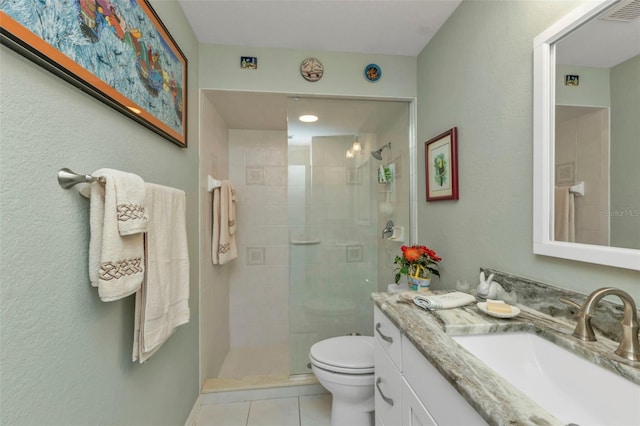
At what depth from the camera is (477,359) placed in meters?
0.68

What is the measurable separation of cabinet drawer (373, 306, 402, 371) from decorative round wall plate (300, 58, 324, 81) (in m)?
1.57

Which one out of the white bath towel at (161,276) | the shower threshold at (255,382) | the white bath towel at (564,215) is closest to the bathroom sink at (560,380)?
the white bath towel at (564,215)

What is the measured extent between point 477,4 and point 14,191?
1.89 metres

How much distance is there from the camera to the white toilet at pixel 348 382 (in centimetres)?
137

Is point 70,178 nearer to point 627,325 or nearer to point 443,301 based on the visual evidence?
point 443,301

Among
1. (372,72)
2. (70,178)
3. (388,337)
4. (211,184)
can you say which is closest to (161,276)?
(70,178)

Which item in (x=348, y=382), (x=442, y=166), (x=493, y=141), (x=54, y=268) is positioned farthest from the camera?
(x=442, y=166)

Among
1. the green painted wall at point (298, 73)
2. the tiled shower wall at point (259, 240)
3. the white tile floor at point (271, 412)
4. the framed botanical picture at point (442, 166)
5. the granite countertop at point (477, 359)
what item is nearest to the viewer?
the granite countertop at point (477, 359)

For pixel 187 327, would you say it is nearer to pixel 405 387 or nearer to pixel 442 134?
pixel 405 387

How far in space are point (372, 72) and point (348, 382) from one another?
1.98 metres

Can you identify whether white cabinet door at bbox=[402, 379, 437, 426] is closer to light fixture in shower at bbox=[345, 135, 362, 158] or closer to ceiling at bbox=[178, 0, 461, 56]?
light fixture in shower at bbox=[345, 135, 362, 158]

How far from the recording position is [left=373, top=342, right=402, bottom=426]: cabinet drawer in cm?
96

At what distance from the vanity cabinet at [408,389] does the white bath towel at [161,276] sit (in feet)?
2.79

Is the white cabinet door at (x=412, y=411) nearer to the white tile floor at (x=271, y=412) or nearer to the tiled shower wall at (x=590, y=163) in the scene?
the tiled shower wall at (x=590, y=163)
